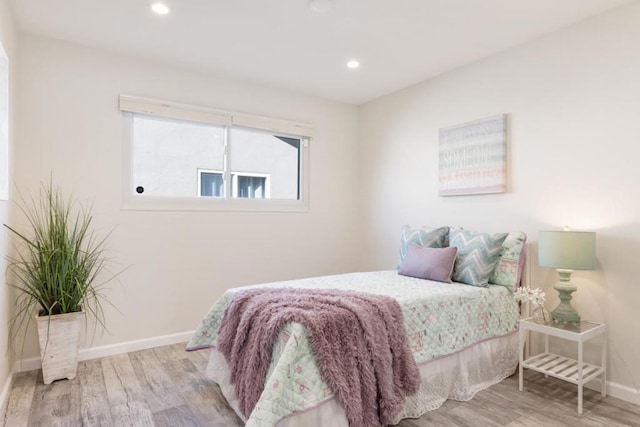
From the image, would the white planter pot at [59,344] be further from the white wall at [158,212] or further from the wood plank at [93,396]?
the white wall at [158,212]

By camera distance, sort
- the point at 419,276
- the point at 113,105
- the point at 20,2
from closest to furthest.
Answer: the point at 20,2
the point at 419,276
the point at 113,105

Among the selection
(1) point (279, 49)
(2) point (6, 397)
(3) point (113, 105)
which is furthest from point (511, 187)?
(2) point (6, 397)

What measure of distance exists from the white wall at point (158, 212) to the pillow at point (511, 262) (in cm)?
195

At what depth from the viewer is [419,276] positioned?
9.34ft

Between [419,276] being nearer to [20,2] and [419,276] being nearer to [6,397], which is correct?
[6,397]

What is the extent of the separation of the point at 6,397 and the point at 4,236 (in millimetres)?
971

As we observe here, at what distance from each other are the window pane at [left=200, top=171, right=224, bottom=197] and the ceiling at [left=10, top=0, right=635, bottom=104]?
0.95 metres

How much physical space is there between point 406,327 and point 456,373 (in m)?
0.56

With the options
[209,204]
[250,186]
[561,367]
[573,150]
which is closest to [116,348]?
[209,204]

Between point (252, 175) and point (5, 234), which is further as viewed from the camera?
point (252, 175)

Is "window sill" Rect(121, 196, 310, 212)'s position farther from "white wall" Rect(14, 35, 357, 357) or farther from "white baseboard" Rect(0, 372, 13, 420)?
"white baseboard" Rect(0, 372, 13, 420)

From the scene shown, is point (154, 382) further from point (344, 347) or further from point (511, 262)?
point (511, 262)

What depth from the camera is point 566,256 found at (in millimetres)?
2275

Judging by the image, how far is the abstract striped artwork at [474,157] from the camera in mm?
2973
